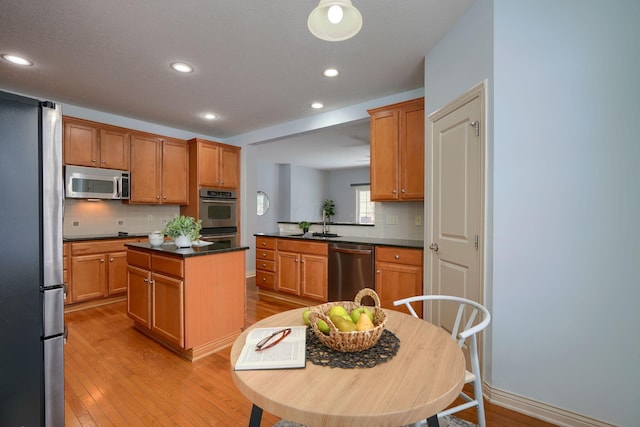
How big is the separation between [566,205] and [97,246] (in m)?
4.66

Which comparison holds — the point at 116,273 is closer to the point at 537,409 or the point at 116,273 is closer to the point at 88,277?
the point at 88,277

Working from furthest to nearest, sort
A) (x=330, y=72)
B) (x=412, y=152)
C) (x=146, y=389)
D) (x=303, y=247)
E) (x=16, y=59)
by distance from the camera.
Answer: (x=303, y=247)
(x=412, y=152)
(x=330, y=72)
(x=16, y=59)
(x=146, y=389)

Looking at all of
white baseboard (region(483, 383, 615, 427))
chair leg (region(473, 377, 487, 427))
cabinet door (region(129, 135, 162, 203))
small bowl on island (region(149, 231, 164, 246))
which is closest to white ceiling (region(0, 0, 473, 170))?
cabinet door (region(129, 135, 162, 203))

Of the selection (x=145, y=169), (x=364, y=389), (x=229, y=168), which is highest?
(x=229, y=168)

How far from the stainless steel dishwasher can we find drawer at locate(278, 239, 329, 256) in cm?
11

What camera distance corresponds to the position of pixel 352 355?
0.98m

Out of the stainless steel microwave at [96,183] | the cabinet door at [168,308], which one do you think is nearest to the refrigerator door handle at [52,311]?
the cabinet door at [168,308]

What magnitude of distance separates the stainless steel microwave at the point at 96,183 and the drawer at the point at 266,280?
2113 mm

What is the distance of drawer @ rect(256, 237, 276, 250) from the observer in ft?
13.5

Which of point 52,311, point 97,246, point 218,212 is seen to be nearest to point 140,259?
point 97,246

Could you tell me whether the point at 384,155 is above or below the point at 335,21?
below

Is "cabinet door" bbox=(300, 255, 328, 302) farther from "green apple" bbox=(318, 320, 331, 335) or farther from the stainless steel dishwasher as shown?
"green apple" bbox=(318, 320, 331, 335)

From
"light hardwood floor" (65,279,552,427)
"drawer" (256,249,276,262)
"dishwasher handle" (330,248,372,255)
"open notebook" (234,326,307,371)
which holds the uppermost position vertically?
"dishwasher handle" (330,248,372,255)

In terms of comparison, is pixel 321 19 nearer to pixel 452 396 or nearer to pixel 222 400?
pixel 452 396
